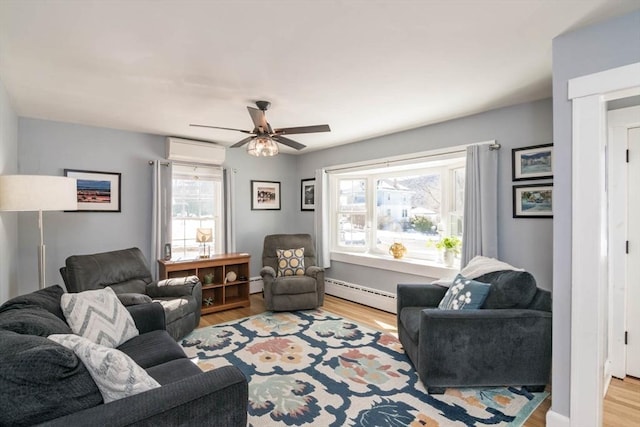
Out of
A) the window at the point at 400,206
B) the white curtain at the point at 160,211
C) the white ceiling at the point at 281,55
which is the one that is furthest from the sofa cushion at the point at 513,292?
the white curtain at the point at 160,211

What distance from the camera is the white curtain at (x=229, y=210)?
15.9ft

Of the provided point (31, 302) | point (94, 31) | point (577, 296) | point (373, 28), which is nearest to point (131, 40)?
point (94, 31)

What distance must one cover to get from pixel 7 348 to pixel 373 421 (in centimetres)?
191

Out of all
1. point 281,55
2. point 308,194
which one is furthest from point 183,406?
point 308,194

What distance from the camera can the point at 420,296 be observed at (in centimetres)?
307

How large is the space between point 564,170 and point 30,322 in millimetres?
2890

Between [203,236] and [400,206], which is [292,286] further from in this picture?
[400,206]

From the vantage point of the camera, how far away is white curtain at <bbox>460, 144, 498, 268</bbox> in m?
3.15

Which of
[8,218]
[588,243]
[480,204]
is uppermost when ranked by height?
[480,204]

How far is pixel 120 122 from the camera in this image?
3.70m

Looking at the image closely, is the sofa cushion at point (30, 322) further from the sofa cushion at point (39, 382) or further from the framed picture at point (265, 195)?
the framed picture at point (265, 195)

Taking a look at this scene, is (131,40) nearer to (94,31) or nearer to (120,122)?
(94,31)

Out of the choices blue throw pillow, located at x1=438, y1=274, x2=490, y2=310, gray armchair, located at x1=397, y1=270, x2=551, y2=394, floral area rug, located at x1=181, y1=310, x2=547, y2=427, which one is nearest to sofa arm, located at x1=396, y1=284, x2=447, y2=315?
blue throw pillow, located at x1=438, y1=274, x2=490, y2=310

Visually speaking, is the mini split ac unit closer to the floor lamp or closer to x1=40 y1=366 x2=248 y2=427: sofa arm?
the floor lamp
